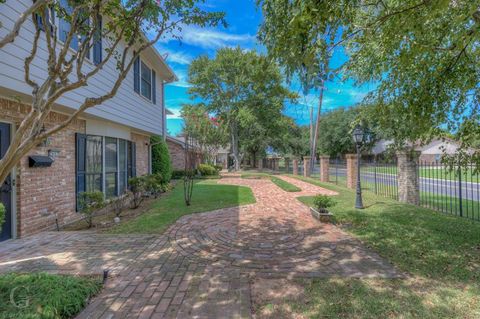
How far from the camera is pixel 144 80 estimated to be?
A: 33.9ft

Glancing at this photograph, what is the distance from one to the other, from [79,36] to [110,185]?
19.2 feet

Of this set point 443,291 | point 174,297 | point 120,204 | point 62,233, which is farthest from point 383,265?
point 120,204

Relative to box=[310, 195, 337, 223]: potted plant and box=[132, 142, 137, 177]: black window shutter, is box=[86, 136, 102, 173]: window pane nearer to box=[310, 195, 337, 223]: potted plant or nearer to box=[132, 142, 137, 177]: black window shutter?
box=[132, 142, 137, 177]: black window shutter

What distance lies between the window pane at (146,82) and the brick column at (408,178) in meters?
9.85

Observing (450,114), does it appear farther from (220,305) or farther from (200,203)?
(200,203)

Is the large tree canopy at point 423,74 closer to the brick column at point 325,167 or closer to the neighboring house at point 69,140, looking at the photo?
the neighboring house at point 69,140

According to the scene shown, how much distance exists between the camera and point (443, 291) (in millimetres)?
3023

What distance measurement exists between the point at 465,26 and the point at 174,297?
636 cm

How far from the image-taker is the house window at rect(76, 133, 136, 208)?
6953mm

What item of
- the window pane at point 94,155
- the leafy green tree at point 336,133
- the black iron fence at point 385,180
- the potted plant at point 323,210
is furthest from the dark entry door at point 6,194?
the leafy green tree at point 336,133

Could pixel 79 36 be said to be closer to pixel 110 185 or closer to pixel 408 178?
pixel 110 185

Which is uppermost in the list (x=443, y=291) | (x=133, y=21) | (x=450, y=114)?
(x=133, y=21)

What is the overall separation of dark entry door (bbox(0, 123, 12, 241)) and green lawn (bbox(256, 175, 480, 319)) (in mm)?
5121

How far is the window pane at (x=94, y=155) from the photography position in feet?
23.9
